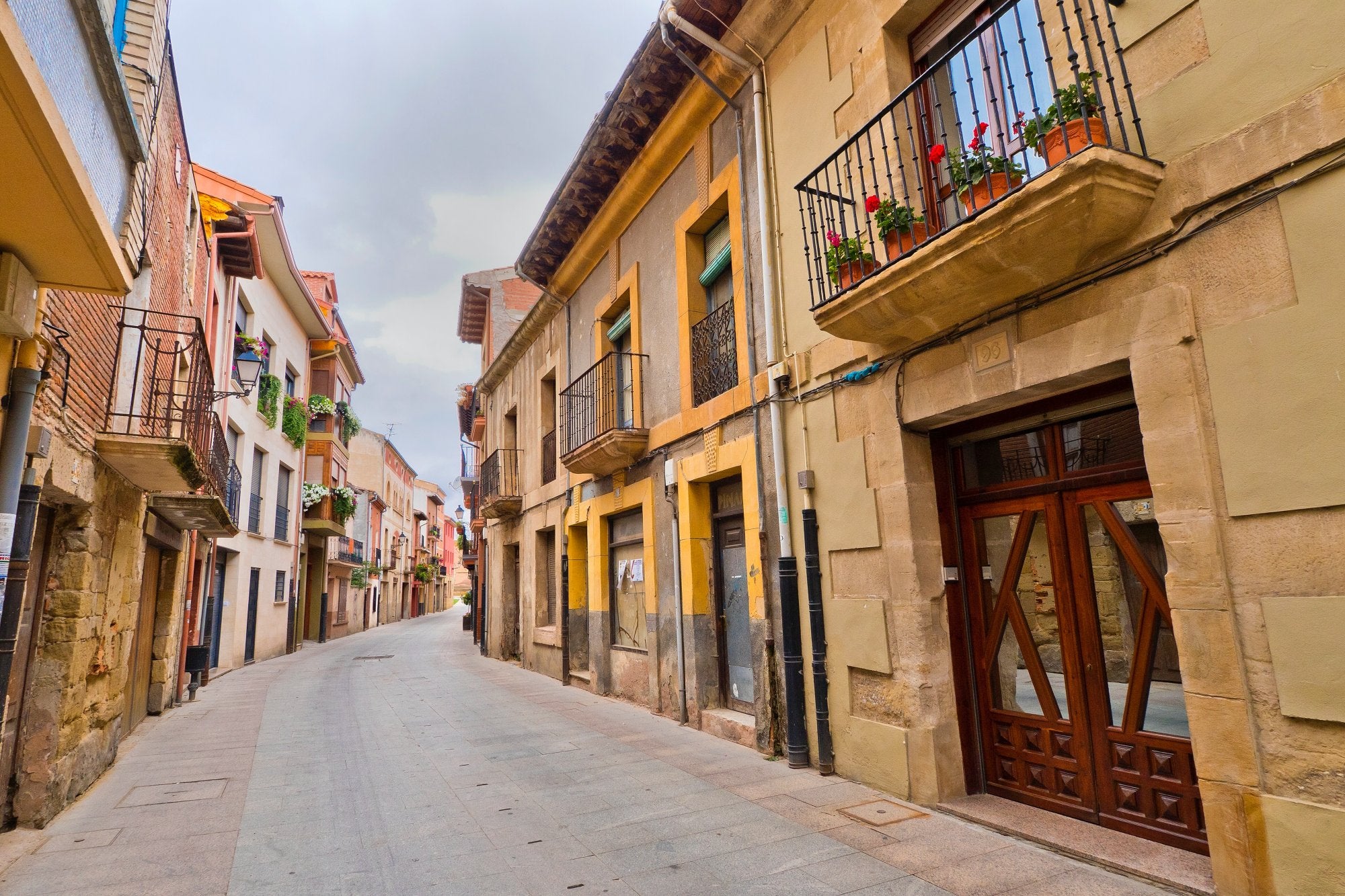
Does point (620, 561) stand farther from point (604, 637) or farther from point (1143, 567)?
point (1143, 567)

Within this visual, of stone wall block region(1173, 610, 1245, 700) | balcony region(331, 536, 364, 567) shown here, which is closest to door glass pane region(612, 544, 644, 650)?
stone wall block region(1173, 610, 1245, 700)

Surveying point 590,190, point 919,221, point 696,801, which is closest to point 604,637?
point 696,801

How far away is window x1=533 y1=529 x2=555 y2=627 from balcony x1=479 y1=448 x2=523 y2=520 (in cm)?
124

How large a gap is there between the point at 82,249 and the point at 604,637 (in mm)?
7594

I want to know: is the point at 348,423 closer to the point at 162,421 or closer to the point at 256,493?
the point at 256,493

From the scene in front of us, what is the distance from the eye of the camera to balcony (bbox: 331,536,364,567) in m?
26.2

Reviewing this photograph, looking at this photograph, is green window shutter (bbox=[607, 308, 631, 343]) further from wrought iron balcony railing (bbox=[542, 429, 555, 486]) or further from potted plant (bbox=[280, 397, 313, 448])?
potted plant (bbox=[280, 397, 313, 448])

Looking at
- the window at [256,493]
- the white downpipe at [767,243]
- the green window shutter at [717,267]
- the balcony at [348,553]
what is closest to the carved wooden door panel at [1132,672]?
the white downpipe at [767,243]

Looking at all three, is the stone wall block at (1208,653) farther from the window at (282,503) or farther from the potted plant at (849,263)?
the window at (282,503)

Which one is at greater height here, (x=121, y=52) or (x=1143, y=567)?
(x=121, y=52)

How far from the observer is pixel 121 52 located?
208 inches

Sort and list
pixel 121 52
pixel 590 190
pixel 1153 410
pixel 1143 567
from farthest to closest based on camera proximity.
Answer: pixel 590 190, pixel 121 52, pixel 1143 567, pixel 1153 410

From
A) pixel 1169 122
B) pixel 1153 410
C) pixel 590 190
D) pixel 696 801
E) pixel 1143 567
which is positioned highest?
pixel 590 190

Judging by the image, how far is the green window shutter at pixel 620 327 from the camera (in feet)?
32.9
